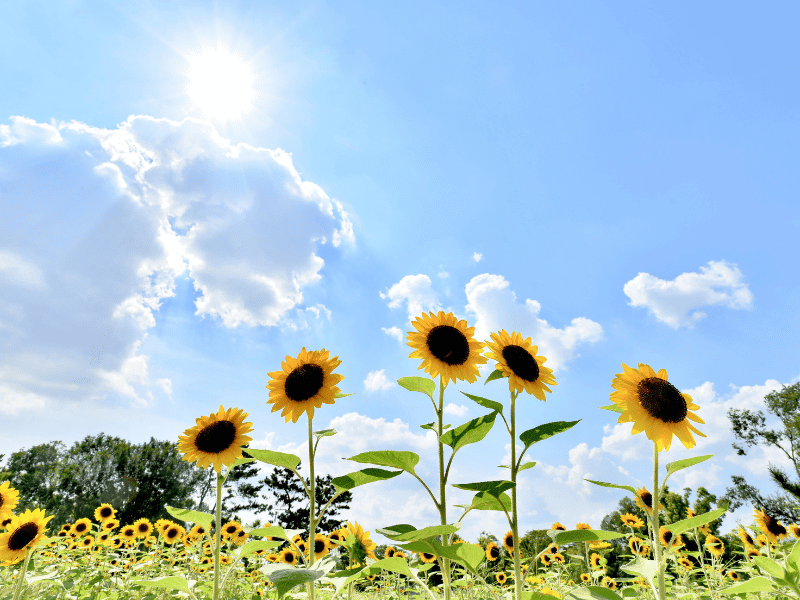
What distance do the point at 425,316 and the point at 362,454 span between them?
1044mm

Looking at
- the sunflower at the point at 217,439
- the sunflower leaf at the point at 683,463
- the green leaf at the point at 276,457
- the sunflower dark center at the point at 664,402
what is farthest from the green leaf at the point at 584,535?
the sunflower at the point at 217,439

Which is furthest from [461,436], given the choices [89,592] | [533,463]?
[89,592]

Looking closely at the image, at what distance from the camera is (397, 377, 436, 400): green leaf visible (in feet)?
8.09

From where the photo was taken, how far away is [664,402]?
2.28m

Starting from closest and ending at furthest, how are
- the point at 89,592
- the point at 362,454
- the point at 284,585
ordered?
the point at 284,585
the point at 362,454
the point at 89,592

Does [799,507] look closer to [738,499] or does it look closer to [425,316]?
[738,499]

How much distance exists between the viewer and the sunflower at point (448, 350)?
272cm

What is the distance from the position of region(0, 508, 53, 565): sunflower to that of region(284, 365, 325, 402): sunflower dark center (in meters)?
3.26

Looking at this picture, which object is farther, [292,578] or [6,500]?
[6,500]

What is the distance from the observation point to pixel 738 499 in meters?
27.4

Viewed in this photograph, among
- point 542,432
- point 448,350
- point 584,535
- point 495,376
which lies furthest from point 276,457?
point 584,535

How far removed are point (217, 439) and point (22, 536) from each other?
113 inches

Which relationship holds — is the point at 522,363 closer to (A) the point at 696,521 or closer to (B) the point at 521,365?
(B) the point at 521,365

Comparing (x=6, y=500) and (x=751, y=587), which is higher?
(x=6, y=500)
